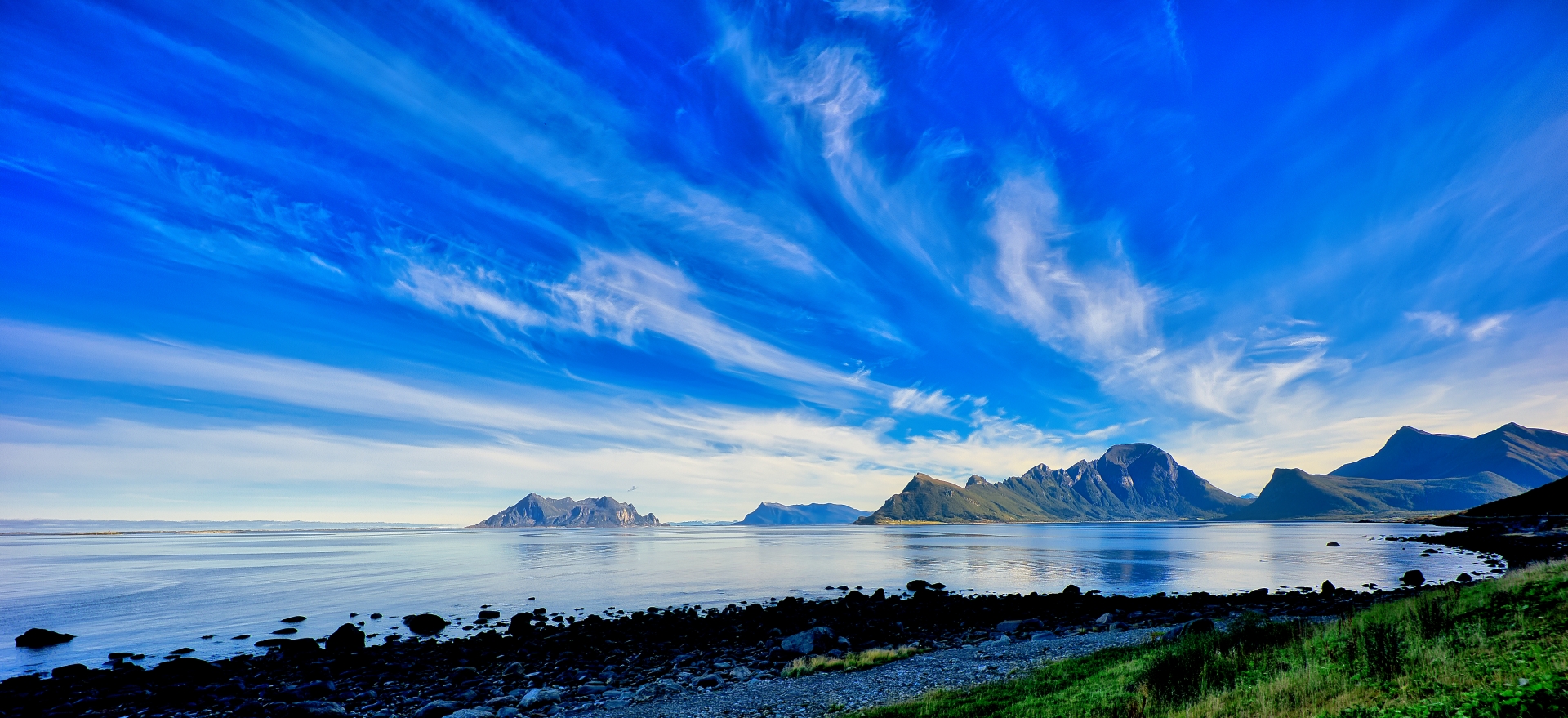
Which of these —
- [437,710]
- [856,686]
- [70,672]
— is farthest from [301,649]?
[856,686]

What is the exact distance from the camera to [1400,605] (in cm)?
2002

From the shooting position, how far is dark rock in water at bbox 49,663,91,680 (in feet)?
91.5

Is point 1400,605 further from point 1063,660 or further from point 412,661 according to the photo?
point 412,661

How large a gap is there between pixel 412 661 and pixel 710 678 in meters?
17.7

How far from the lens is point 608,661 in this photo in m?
30.4

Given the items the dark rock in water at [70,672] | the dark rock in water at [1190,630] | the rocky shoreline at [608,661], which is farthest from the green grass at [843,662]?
the dark rock in water at [70,672]

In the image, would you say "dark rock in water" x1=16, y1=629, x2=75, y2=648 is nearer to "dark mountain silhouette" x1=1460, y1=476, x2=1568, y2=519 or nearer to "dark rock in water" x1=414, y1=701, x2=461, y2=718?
"dark rock in water" x1=414, y1=701, x2=461, y2=718

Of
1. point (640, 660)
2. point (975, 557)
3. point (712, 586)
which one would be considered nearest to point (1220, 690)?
point (640, 660)

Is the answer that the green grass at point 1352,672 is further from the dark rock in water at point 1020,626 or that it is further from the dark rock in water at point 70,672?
the dark rock in water at point 70,672

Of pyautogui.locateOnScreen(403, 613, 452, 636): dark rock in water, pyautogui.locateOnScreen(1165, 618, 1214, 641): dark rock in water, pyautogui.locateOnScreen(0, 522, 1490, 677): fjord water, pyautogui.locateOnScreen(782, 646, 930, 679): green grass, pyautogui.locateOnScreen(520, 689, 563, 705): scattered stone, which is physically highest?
pyautogui.locateOnScreen(1165, 618, 1214, 641): dark rock in water

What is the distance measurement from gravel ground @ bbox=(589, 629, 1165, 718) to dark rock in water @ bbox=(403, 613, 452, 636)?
25.6m

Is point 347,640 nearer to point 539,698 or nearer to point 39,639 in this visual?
point 39,639

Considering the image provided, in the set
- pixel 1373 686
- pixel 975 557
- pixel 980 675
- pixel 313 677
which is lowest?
pixel 975 557

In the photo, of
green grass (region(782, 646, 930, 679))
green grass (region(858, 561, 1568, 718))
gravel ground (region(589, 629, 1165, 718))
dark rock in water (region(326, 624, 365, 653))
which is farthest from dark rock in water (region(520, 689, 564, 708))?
dark rock in water (region(326, 624, 365, 653))
